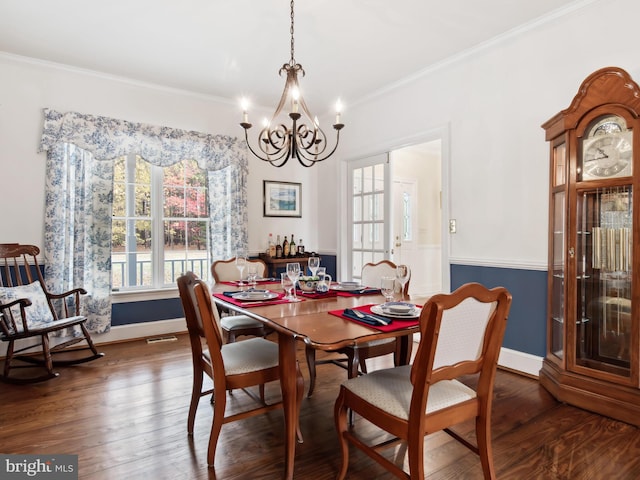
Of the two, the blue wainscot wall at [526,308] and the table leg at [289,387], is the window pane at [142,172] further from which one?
the blue wainscot wall at [526,308]

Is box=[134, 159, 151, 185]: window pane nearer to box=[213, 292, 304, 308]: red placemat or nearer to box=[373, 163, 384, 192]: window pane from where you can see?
box=[213, 292, 304, 308]: red placemat

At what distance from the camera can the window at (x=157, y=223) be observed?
13.4 ft

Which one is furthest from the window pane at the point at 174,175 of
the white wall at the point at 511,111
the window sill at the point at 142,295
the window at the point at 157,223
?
the white wall at the point at 511,111

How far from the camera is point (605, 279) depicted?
2.44 metres

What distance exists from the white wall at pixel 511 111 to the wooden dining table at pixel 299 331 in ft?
5.27

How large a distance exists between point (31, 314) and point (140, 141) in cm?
192

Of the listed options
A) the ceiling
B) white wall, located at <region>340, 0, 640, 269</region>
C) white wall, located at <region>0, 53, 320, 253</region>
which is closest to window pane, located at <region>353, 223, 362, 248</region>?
white wall, located at <region>340, 0, 640, 269</region>

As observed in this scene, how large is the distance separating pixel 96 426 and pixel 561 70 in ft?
13.0

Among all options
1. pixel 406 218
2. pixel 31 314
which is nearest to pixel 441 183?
pixel 406 218

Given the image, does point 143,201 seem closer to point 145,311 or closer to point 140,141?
point 140,141

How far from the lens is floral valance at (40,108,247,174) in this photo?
358 cm

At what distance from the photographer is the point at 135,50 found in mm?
3338

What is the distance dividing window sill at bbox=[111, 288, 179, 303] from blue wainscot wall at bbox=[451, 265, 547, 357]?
334cm

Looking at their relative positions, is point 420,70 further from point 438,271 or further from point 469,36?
point 438,271
